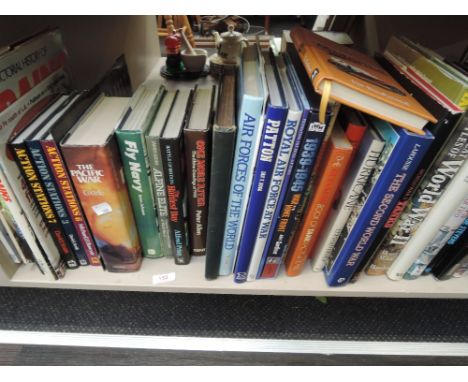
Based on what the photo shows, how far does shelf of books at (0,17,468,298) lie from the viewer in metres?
0.37

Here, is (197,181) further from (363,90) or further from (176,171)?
(363,90)

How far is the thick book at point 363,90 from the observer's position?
33cm

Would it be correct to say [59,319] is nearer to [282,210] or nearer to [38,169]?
[38,169]

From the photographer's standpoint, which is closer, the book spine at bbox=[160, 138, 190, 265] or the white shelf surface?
the book spine at bbox=[160, 138, 190, 265]

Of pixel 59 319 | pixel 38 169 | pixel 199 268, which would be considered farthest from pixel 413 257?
pixel 59 319

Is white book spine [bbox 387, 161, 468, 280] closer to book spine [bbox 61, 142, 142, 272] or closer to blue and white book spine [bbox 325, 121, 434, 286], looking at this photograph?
blue and white book spine [bbox 325, 121, 434, 286]

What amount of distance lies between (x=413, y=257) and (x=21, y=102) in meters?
0.65

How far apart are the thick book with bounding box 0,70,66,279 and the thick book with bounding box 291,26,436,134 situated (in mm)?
393

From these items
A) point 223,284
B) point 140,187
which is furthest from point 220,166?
point 223,284

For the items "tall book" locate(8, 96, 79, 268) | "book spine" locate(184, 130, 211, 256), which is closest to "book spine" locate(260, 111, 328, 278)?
"book spine" locate(184, 130, 211, 256)

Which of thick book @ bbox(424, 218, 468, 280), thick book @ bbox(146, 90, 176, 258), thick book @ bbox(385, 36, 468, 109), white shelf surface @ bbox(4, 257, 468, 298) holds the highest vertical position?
thick book @ bbox(385, 36, 468, 109)

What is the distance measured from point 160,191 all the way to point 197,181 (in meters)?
0.06

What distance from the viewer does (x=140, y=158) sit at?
1.37 feet

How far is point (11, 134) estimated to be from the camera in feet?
1.30
